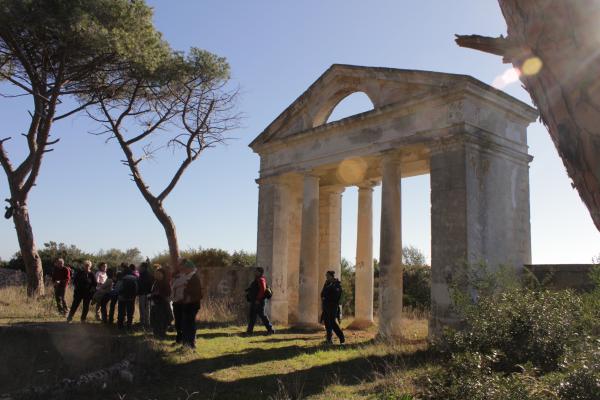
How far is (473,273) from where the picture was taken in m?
8.09

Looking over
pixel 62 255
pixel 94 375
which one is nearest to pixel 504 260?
pixel 94 375

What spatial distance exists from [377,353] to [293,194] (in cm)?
718

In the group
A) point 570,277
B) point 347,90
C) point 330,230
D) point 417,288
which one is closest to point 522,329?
point 570,277

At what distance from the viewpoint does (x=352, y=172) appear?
15.0 m

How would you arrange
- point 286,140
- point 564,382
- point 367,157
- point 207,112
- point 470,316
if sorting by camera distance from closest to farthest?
1. point 564,382
2. point 470,316
3. point 367,157
4. point 286,140
5. point 207,112

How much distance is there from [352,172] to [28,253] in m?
10.1

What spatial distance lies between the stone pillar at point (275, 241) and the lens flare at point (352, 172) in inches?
65.7

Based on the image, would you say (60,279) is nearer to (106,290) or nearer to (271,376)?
(106,290)

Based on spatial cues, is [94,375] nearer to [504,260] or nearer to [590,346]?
[590,346]

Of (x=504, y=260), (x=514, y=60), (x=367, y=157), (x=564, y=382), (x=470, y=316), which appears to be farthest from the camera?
(x=367, y=157)

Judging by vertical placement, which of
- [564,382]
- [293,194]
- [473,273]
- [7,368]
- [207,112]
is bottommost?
[7,368]

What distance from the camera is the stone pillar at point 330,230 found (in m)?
16.0

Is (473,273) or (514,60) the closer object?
(514,60)

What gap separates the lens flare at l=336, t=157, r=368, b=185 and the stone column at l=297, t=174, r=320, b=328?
112cm
